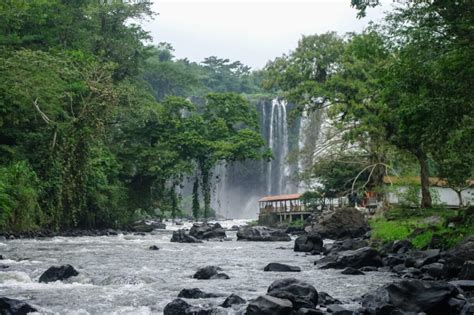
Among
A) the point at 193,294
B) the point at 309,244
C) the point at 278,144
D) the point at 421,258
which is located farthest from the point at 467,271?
the point at 278,144

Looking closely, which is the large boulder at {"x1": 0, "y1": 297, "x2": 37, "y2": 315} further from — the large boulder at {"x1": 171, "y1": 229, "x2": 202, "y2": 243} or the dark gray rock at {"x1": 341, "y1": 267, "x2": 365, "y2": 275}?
the large boulder at {"x1": 171, "y1": 229, "x2": 202, "y2": 243}

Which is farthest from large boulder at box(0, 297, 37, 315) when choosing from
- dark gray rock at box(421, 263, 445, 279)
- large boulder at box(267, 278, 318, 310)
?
dark gray rock at box(421, 263, 445, 279)

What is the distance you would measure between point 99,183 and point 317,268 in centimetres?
2127

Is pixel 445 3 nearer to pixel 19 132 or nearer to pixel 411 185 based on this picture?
pixel 411 185

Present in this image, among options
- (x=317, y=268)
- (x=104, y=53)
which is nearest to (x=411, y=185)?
(x=317, y=268)

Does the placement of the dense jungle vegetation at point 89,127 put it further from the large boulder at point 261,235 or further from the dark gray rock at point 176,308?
the dark gray rock at point 176,308

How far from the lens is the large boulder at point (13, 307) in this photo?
891 cm

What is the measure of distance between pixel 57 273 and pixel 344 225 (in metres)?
19.4

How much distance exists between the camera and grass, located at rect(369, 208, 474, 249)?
701 inches

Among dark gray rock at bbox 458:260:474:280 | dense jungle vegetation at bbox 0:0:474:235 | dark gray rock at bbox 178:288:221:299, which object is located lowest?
dark gray rock at bbox 178:288:221:299

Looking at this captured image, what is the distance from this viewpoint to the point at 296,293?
10172mm

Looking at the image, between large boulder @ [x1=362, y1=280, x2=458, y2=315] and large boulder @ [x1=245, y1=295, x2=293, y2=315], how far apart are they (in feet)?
4.86

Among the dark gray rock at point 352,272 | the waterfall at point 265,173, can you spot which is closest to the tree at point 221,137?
the waterfall at point 265,173

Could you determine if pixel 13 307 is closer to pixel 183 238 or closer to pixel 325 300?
pixel 325 300
